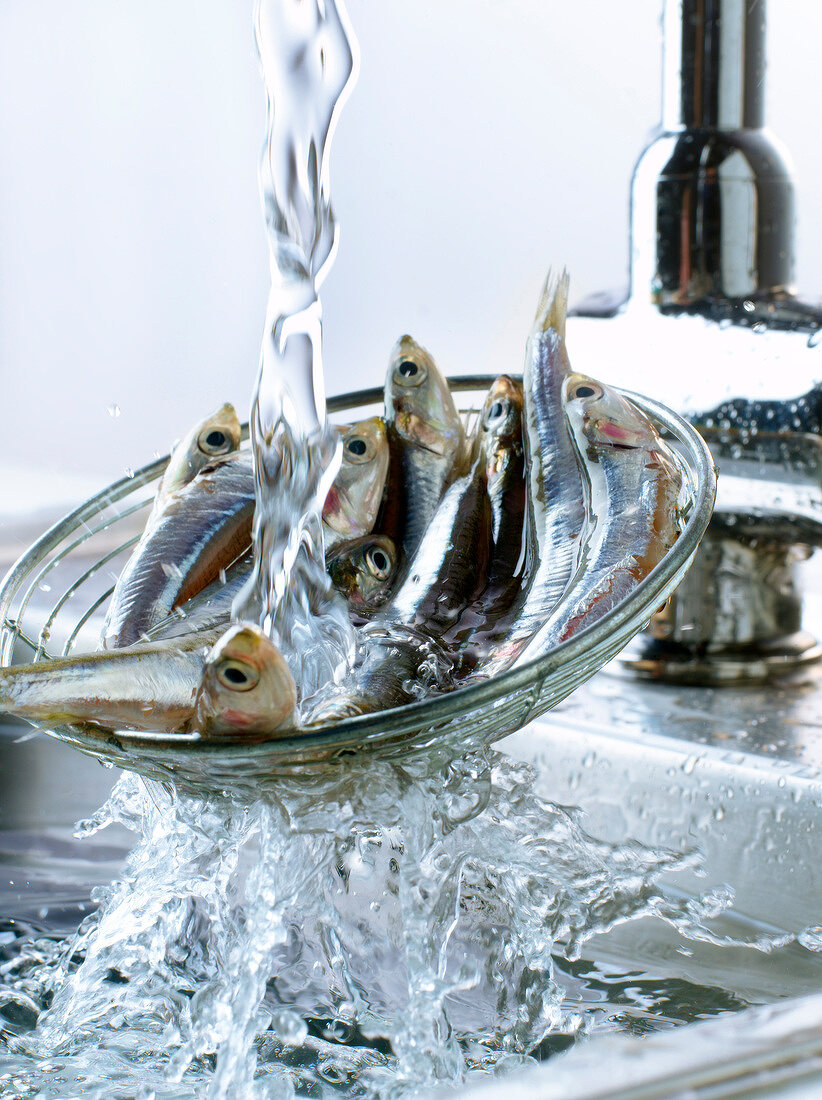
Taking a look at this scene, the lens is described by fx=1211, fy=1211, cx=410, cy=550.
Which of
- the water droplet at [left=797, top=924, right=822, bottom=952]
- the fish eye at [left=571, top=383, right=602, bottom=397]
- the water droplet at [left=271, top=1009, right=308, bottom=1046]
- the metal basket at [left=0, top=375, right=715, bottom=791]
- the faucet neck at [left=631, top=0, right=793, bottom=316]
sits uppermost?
the faucet neck at [left=631, top=0, right=793, bottom=316]

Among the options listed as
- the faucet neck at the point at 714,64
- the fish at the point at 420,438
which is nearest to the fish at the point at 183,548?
the fish at the point at 420,438

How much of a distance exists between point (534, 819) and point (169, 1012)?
262 mm

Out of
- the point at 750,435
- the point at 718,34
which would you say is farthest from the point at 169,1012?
the point at 718,34

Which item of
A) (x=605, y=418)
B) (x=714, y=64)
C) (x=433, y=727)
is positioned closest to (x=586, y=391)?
(x=605, y=418)

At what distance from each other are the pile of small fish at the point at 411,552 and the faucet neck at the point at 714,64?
232 mm

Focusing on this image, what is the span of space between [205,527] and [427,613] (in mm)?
168

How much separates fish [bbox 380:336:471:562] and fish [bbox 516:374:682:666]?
137 mm

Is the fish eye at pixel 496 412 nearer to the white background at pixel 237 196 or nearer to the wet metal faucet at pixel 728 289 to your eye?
the wet metal faucet at pixel 728 289

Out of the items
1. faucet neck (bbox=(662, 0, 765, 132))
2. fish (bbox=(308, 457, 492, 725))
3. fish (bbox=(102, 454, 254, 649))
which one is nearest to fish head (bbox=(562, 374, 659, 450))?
fish (bbox=(308, 457, 492, 725))

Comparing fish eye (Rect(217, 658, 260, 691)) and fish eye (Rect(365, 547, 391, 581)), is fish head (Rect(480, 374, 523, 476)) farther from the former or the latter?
fish eye (Rect(217, 658, 260, 691))

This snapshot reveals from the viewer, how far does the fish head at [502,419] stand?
0.80m

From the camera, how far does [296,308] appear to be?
75 centimetres

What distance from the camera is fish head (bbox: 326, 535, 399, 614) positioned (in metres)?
0.76

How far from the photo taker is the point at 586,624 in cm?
60
